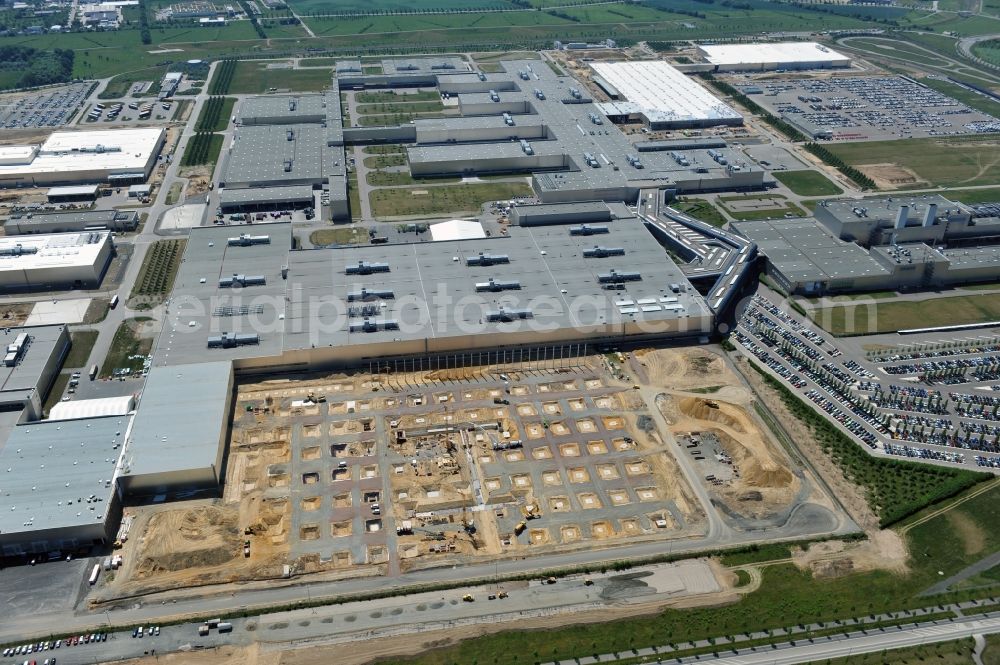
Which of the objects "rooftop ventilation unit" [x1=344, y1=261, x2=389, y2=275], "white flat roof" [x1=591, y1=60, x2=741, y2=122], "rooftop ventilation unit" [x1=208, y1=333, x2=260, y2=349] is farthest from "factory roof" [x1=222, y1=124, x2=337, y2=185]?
"white flat roof" [x1=591, y1=60, x2=741, y2=122]

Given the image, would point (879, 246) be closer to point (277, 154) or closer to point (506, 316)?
point (506, 316)

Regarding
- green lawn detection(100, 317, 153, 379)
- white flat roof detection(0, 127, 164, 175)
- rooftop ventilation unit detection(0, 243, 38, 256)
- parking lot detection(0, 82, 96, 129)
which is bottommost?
green lawn detection(100, 317, 153, 379)

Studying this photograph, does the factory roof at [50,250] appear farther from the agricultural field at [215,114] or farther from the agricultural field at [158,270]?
the agricultural field at [215,114]

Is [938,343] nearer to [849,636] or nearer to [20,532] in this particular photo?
[849,636]

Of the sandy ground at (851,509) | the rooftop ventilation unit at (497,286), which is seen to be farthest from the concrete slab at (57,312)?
the sandy ground at (851,509)

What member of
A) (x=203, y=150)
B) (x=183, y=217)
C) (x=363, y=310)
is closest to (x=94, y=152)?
(x=203, y=150)

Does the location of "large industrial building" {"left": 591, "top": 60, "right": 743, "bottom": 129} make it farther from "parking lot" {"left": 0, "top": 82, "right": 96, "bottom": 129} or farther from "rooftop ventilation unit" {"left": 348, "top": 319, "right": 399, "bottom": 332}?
"parking lot" {"left": 0, "top": 82, "right": 96, "bottom": 129}
